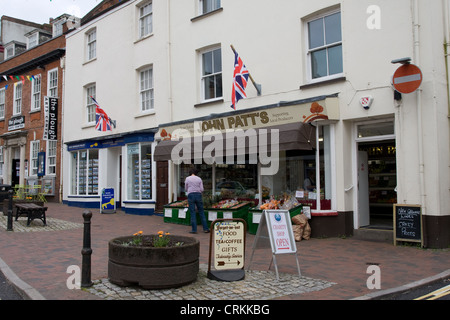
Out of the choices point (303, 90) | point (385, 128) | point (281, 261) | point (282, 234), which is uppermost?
point (303, 90)

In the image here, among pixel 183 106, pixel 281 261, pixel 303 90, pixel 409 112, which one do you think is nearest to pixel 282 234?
pixel 281 261

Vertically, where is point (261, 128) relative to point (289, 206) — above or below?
above

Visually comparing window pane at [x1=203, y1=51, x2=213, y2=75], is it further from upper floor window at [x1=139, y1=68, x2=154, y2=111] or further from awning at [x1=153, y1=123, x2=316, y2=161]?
upper floor window at [x1=139, y1=68, x2=154, y2=111]

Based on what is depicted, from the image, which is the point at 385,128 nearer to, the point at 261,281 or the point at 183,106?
the point at 261,281

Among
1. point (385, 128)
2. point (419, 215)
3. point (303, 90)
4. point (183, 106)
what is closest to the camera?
point (419, 215)

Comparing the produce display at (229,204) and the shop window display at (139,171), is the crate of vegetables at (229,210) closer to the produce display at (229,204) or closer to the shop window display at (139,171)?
the produce display at (229,204)

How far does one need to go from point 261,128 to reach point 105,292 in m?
6.73

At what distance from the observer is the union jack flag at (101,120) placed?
16656 millimetres

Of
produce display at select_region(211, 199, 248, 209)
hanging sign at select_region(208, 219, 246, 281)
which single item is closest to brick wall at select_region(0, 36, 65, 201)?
produce display at select_region(211, 199, 248, 209)

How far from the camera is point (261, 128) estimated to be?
427 inches

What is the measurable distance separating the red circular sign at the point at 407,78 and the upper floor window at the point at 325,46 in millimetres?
1775

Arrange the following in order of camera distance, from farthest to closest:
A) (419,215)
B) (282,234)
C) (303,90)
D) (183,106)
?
(183,106) < (303,90) < (419,215) < (282,234)

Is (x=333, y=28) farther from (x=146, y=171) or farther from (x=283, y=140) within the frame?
(x=146, y=171)

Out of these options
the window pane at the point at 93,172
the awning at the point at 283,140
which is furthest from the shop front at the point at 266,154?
the window pane at the point at 93,172
